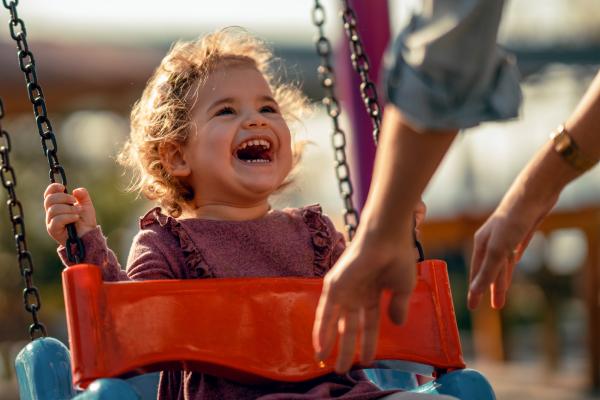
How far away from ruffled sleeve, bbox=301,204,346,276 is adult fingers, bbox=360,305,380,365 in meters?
0.94

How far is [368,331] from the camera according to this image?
1.43 meters

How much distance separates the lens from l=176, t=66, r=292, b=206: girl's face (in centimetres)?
235

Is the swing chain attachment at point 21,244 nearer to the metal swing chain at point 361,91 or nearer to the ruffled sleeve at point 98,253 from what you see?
the ruffled sleeve at point 98,253

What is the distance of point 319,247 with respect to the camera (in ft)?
7.84

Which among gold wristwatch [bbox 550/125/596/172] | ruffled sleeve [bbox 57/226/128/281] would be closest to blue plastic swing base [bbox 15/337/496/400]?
ruffled sleeve [bbox 57/226/128/281]

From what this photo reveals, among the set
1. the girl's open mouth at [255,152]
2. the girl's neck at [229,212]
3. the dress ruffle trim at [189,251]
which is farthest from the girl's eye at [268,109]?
the dress ruffle trim at [189,251]

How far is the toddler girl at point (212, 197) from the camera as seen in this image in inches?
85.5

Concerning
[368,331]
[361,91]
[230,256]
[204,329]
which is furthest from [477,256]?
[361,91]

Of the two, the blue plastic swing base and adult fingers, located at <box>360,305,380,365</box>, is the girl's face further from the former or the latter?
adult fingers, located at <box>360,305,380,365</box>

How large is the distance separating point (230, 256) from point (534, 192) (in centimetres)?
83

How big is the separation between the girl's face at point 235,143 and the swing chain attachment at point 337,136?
23 centimetres

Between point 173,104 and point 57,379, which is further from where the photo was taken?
point 173,104

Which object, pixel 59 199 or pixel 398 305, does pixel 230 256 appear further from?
pixel 398 305

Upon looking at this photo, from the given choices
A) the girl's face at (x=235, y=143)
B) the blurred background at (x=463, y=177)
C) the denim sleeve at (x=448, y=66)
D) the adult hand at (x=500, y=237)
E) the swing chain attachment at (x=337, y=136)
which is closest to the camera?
the denim sleeve at (x=448, y=66)
